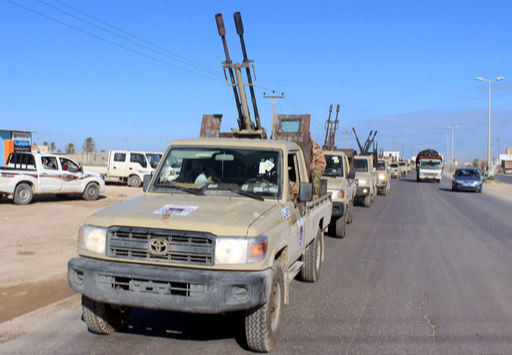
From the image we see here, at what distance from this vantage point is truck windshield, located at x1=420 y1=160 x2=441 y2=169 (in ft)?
139

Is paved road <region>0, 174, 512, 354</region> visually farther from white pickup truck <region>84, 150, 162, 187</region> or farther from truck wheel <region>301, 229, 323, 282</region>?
white pickup truck <region>84, 150, 162, 187</region>

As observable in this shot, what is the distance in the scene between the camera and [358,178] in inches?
719

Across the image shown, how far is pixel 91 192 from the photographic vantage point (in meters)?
18.4

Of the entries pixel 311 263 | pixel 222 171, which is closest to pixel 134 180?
pixel 311 263

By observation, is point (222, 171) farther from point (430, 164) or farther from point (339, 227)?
point (430, 164)

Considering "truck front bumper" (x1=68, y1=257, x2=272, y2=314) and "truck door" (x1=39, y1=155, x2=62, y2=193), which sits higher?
"truck door" (x1=39, y1=155, x2=62, y2=193)

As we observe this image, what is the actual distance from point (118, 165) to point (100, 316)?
23.1 meters

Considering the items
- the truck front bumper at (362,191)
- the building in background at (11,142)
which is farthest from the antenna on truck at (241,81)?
the building in background at (11,142)

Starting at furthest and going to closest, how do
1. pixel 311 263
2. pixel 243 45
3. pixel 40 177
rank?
pixel 40 177 < pixel 243 45 < pixel 311 263

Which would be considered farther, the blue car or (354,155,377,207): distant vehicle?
the blue car

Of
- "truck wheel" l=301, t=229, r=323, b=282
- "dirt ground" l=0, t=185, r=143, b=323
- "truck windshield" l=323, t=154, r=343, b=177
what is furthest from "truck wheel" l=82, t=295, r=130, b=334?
"truck windshield" l=323, t=154, r=343, b=177

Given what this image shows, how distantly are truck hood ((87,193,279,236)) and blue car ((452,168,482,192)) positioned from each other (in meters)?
27.9

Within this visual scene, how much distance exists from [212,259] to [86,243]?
117 cm

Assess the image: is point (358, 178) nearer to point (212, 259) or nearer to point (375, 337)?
point (375, 337)
